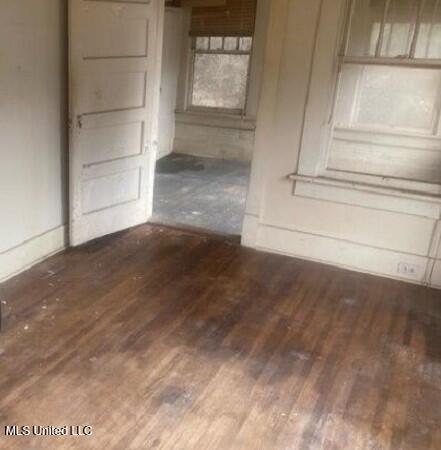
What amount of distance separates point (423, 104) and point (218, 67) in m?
4.08

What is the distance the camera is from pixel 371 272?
3744 mm

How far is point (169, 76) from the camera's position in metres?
6.82

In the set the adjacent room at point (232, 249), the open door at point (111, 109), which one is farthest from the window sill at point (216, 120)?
the open door at point (111, 109)

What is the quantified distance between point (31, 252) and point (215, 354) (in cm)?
165

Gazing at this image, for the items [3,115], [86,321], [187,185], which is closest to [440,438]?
[86,321]

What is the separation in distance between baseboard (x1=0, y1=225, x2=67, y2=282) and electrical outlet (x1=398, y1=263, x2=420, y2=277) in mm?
2609

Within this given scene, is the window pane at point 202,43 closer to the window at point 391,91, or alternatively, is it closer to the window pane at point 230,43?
the window pane at point 230,43

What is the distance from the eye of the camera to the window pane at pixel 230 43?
672 centimetres

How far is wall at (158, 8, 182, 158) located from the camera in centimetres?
654

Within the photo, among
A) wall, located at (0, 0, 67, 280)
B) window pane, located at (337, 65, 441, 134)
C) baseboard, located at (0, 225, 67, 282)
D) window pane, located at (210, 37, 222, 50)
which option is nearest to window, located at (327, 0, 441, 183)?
window pane, located at (337, 65, 441, 134)

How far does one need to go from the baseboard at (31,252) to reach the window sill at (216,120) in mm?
3847

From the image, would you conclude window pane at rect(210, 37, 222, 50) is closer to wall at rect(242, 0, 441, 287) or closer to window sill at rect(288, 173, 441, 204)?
wall at rect(242, 0, 441, 287)

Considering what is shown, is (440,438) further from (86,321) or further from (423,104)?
(423,104)

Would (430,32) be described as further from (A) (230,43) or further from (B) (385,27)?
(A) (230,43)
